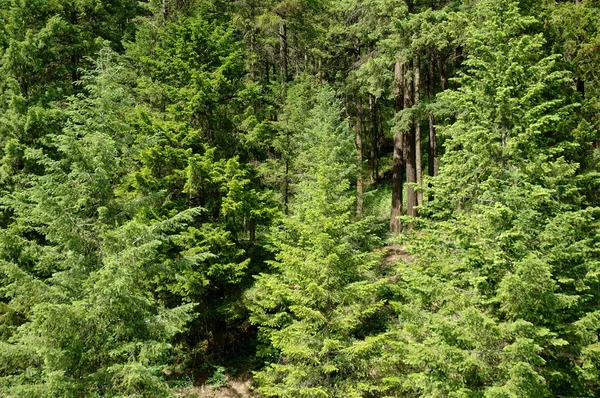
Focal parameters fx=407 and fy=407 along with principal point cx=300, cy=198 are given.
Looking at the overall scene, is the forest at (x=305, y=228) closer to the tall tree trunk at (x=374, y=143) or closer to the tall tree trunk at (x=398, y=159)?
the tall tree trunk at (x=398, y=159)

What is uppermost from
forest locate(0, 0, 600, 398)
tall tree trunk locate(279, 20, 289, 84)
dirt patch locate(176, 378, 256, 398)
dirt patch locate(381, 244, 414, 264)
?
tall tree trunk locate(279, 20, 289, 84)

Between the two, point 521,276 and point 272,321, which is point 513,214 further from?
point 272,321

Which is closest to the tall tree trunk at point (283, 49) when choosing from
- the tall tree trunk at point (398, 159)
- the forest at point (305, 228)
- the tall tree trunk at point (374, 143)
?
the forest at point (305, 228)

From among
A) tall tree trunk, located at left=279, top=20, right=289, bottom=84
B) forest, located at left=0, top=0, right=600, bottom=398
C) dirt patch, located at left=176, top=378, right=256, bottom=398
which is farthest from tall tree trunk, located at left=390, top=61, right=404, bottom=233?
dirt patch, located at left=176, top=378, right=256, bottom=398

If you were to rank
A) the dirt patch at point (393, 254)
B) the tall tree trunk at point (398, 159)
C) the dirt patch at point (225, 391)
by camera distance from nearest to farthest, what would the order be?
the dirt patch at point (225, 391)
the dirt patch at point (393, 254)
the tall tree trunk at point (398, 159)

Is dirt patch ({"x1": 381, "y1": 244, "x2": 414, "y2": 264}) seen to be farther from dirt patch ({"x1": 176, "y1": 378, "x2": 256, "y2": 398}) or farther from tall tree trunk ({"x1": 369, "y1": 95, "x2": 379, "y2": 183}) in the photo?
tall tree trunk ({"x1": 369, "y1": 95, "x2": 379, "y2": 183})

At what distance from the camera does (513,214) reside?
26.3 ft

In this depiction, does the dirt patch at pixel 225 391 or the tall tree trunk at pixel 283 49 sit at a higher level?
the tall tree trunk at pixel 283 49

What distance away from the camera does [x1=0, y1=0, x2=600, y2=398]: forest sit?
7.91 metres

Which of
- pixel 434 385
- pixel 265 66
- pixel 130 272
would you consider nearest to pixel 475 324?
pixel 434 385

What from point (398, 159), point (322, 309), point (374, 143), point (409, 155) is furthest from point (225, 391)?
point (374, 143)

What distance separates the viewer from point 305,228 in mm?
11258

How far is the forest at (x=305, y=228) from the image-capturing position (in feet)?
26.0

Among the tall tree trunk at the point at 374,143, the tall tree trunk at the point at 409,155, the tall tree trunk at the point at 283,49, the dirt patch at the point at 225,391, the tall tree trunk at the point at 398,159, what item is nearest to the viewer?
the dirt patch at the point at 225,391
